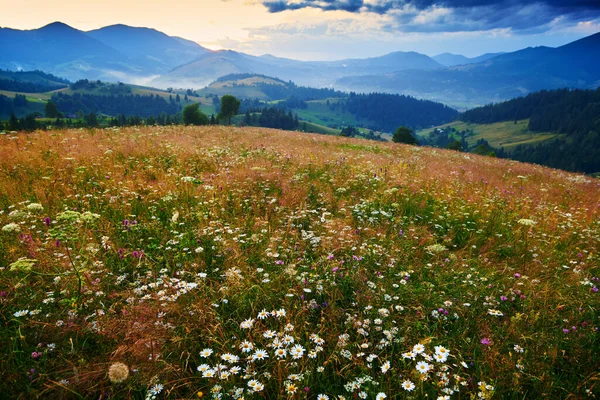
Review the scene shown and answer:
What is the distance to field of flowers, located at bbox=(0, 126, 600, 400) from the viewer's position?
2.99 meters

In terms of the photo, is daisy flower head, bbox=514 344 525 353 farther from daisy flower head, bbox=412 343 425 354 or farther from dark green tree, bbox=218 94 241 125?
dark green tree, bbox=218 94 241 125

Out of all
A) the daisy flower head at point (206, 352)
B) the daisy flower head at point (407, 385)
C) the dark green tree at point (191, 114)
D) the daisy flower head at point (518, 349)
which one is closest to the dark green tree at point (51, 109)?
the dark green tree at point (191, 114)

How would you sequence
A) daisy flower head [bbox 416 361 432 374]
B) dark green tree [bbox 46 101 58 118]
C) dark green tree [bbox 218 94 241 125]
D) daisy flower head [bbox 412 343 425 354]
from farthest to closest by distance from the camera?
1. dark green tree [bbox 46 101 58 118]
2. dark green tree [bbox 218 94 241 125]
3. daisy flower head [bbox 412 343 425 354]
4. daisy flower head [bbox 416 361 432 374]

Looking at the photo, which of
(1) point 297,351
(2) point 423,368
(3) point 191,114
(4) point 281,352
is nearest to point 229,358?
(4) point 281,352

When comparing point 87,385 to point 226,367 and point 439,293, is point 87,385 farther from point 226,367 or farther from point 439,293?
point 439,293

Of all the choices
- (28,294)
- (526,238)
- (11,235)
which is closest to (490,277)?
(526,238)

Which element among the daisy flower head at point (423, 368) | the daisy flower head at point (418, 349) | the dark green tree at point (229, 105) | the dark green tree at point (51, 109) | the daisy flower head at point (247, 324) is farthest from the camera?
the dark green tree at point (51, 109)

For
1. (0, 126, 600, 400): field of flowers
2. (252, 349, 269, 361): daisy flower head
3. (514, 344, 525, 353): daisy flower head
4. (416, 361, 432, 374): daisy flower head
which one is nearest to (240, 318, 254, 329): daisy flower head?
(0, 126, 600, 400): field of flowers

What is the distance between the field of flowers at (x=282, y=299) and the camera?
118 inches

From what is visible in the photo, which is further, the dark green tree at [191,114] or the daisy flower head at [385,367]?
the dark green tree at [191,114]

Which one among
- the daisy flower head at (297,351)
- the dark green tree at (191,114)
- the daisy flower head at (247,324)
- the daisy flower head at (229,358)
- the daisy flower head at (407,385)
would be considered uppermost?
the dark green tree at (191,114)

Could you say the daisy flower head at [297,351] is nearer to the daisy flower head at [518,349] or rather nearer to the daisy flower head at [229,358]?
the daisy flower head at [229,358]

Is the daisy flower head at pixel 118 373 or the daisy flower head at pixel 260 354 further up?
the daisy flower head at pixel 118 373

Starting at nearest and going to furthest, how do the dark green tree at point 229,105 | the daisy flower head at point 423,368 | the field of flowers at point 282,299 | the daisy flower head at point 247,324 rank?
the daisy flower head at point 423,368 < the field of flowers at point 282,299 < the daisy flower head at point 247,324 < the dark green tree at point 229,105
